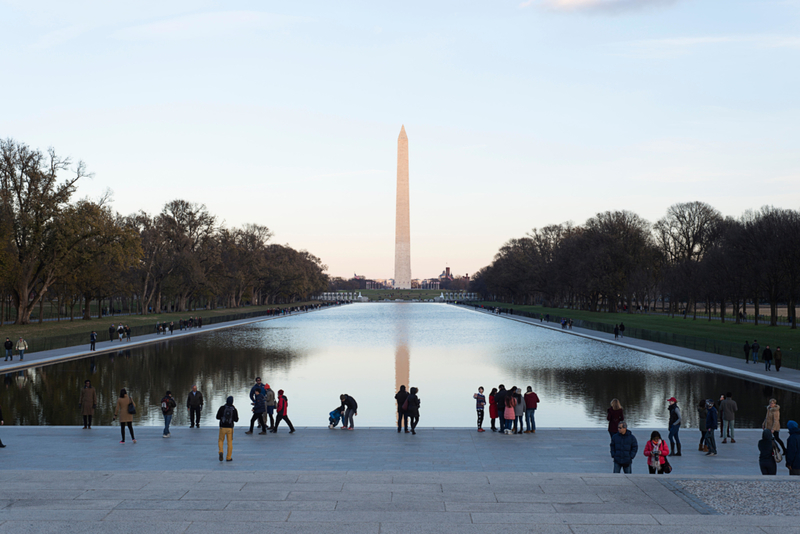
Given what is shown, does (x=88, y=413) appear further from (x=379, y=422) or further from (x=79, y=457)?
(x=379, y=422)

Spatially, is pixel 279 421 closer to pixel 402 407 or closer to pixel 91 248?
pixel 402 407

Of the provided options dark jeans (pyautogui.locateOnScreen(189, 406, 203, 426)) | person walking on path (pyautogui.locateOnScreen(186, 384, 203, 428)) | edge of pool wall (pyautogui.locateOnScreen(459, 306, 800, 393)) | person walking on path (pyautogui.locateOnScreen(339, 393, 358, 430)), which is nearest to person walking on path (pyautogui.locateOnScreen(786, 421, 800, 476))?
person walking on path (pyautogui.locateOnScreen(339, 393, 358, 430))

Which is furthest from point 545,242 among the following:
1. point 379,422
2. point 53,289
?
point 379,422

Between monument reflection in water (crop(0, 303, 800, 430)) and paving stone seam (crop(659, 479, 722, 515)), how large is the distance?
7671 millimetres

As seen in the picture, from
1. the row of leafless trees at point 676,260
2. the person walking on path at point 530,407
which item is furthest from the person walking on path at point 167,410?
the row of leafless trees at point 676,260

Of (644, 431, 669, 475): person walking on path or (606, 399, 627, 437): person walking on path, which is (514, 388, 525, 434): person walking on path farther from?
(644, 431, 669, 475): person walking on path

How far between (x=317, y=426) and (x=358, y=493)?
7.96 m

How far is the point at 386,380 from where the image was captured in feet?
89.4

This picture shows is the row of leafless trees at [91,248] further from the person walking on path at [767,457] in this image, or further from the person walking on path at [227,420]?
the person walking on path at [767,457]

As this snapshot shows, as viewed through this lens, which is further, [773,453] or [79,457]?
[79,457]

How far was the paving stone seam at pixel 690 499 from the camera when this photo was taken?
931 cm

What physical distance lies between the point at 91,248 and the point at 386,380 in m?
39.4

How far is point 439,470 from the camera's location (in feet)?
41.4

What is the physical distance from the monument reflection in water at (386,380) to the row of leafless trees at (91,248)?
16.7 meters
